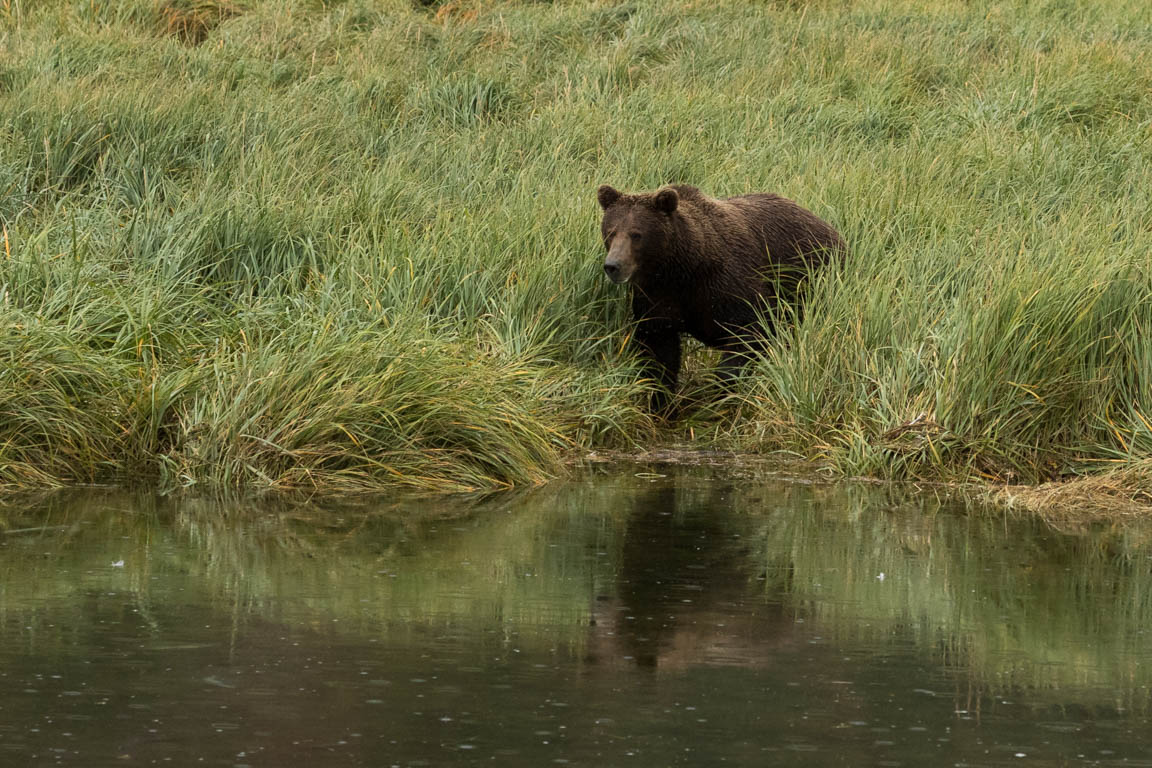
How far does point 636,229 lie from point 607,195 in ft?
1.10

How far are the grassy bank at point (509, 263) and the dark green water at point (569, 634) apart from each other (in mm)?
584

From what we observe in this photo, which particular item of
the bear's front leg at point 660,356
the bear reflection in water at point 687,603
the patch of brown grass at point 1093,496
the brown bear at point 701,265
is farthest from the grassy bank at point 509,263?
the bear reflection in water at point 687,603

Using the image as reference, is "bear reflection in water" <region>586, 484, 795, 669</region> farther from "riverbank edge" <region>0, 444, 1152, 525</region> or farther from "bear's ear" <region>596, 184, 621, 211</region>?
"bear's ear" <region>596, 184, 621, 211</region>

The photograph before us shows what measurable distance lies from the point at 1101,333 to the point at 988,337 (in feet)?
2.12

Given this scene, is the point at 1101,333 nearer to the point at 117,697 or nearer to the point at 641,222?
the point at 641,222

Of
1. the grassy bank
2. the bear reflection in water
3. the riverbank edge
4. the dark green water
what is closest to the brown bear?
the grassy bank

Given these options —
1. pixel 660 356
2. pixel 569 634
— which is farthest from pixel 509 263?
pixel 569 634

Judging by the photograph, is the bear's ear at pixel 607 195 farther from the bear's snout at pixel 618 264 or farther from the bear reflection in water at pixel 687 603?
the bear reflection in water at pixel 687 603

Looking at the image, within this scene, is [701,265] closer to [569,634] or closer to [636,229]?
[636,229]

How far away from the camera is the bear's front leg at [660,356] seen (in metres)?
9.71

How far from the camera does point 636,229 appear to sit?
30.7ft

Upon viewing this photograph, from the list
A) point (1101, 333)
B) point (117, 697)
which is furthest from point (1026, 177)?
point (117, 697)

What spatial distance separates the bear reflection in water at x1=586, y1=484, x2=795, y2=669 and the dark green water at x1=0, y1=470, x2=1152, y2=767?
2 centimetres

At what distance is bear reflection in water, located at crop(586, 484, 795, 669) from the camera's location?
5297 millimetres
